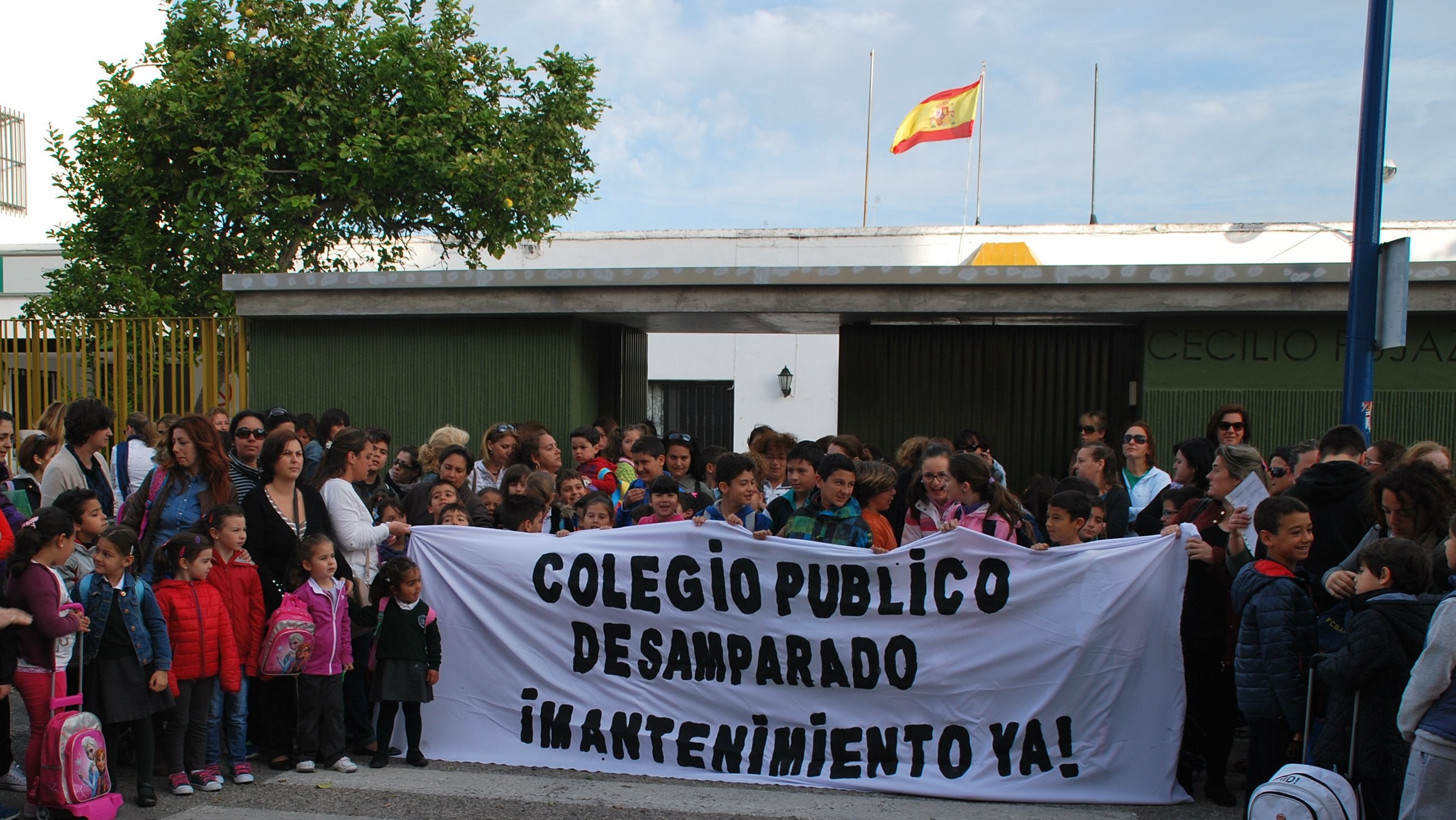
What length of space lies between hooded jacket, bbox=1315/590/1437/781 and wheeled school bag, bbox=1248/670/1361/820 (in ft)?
0.57

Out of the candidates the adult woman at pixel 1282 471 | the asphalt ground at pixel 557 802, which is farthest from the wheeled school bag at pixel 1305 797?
the adult woman at pixel 1282 471

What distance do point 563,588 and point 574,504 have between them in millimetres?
1586

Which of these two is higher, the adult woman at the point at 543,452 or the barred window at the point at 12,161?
the barred window at the point at 12,161

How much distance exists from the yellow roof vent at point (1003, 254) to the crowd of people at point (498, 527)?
23.8m

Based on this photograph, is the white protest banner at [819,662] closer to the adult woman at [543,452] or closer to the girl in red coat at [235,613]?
the girl in red coat at [235,613]

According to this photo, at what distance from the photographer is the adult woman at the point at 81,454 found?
739 centimetres

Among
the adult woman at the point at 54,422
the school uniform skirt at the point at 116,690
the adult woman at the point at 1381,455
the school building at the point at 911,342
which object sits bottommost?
the school uniform skirt at the point at 116,690

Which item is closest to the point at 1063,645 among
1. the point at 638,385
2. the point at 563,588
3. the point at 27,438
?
the point at 563,588

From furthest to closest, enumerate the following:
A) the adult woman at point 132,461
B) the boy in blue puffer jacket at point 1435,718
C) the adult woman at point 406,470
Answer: the adult woman at point 406,470, the adult woman at point 132,461, the boy in blue puffer jacket at point 1435,718

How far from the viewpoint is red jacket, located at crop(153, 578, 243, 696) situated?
5.68m

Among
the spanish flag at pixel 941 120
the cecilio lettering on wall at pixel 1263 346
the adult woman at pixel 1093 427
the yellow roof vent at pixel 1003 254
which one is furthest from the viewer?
the yellow roof vent at pixel 1003 254

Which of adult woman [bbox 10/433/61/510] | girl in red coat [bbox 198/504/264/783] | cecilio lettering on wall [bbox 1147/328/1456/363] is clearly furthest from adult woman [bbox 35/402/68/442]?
cecilio lettering on wall [bbox 1147/328/1456/363]

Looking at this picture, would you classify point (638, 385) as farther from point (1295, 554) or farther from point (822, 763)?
point (1295, 554)

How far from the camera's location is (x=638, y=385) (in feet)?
47.4
